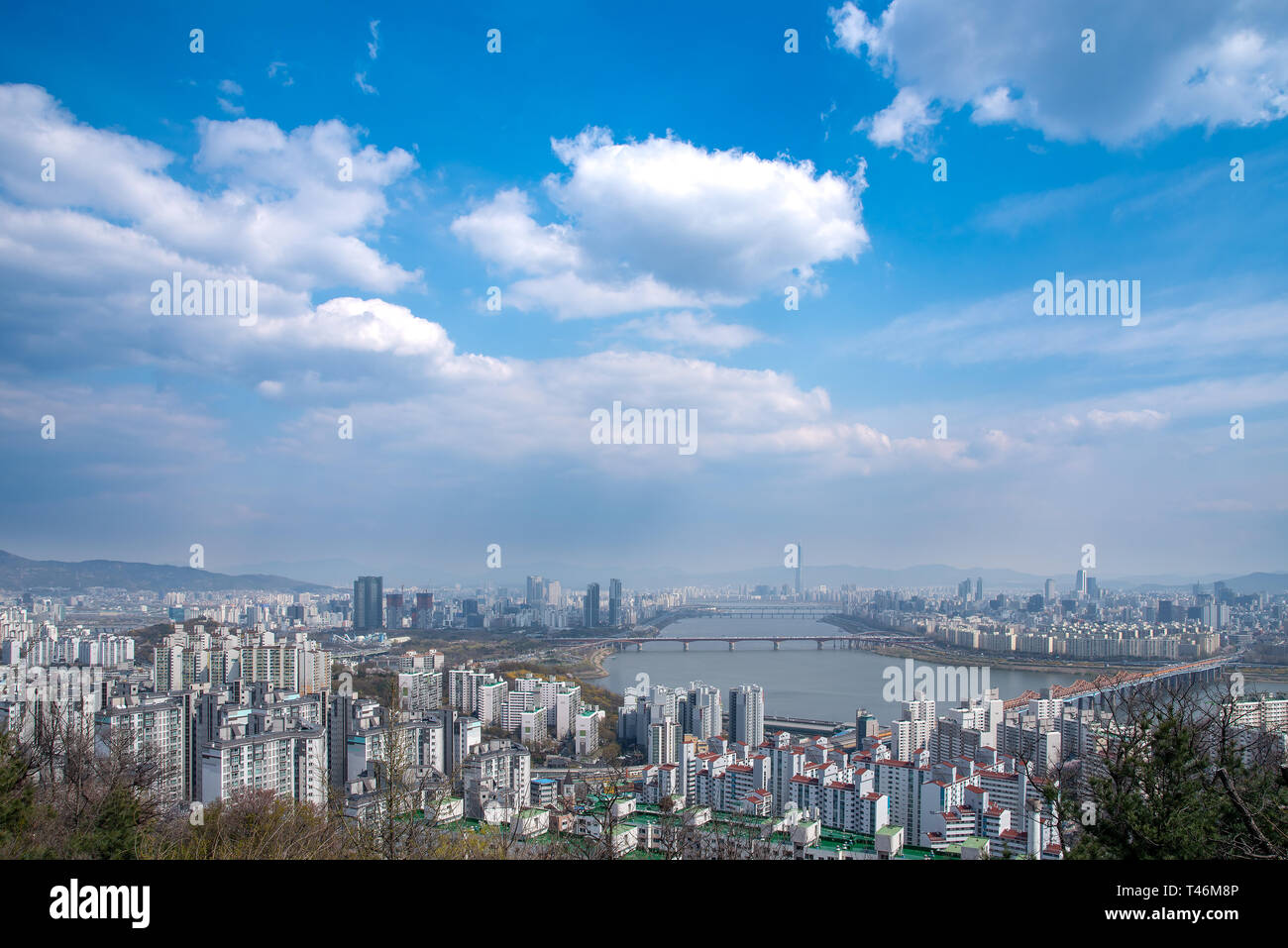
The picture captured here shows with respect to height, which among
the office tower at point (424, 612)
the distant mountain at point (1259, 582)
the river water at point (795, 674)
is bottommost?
the river water at point (795, 674)

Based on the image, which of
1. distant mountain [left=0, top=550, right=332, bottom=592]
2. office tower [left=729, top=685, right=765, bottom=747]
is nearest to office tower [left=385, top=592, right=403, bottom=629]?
distant mountain [left=0, top=550, right=332, bottom=592]

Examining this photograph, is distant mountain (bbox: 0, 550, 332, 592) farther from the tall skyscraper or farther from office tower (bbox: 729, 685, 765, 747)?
office tower (bbox: 729, 685, 765, 747)

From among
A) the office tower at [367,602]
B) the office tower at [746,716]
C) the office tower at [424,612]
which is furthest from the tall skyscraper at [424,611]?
the office tower at [746,716]

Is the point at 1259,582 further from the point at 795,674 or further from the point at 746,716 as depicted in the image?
the point at 746,716

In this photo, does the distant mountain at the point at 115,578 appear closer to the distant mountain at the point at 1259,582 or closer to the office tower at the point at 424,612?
the office tower at the point at 424,612

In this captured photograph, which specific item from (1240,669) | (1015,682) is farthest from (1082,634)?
(1240,669)

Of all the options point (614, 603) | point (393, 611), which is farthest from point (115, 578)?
point (614, 603)
